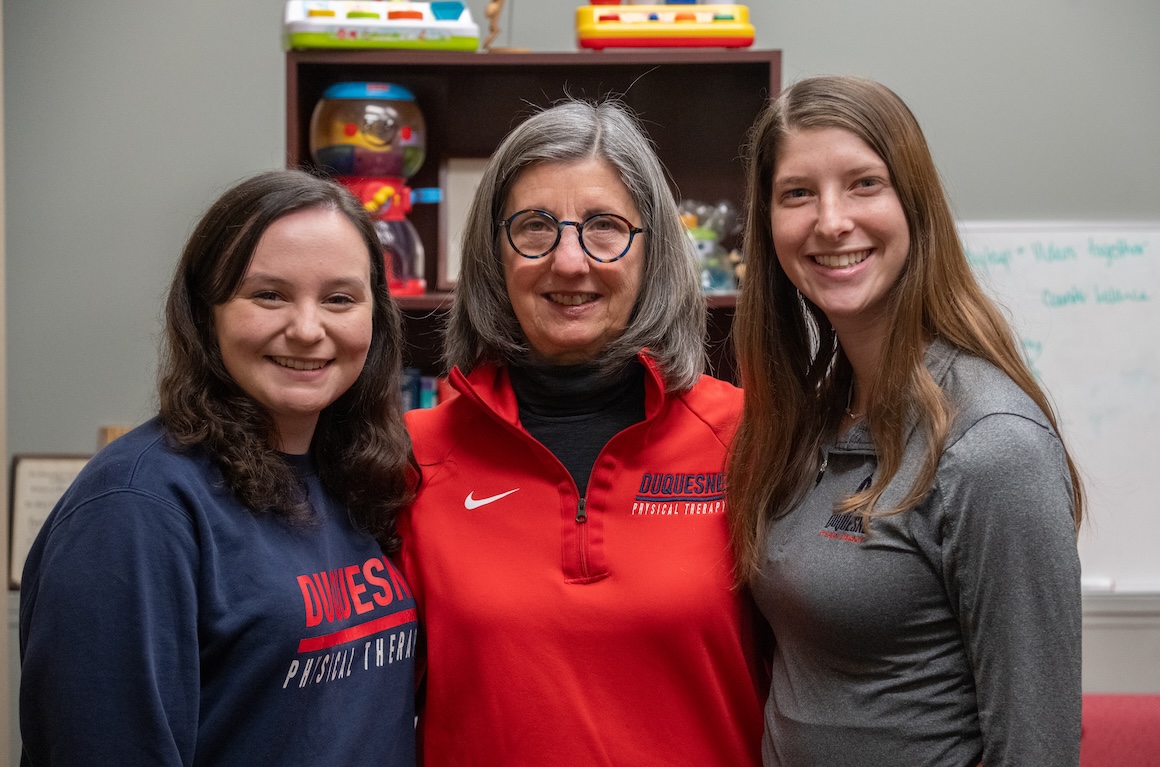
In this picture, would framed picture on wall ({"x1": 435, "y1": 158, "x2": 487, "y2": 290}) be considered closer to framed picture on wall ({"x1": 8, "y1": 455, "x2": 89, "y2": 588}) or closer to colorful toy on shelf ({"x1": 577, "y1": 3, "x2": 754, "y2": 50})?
colorful toy on shelf ({"x1": 577, "y1": 3, "x2": 754, "y2": 50})

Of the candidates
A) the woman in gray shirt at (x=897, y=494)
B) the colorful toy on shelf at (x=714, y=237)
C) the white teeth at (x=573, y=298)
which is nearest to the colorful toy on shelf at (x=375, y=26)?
the colorful toy on shelf at (x=714, y=237)

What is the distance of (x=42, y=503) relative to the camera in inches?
119

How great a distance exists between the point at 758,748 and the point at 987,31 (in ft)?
7.50

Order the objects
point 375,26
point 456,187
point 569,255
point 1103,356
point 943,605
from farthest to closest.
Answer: point 1103,356 < point 456,187 < point 375,26 < point 569,255 < point 943,605

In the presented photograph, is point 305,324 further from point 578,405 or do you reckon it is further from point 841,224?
point 841,224

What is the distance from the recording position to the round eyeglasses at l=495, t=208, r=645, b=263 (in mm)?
1626

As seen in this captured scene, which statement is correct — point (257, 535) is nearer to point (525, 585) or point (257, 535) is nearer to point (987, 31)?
point (525, 585)

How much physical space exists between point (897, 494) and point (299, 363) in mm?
787

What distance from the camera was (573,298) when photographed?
5.41ft

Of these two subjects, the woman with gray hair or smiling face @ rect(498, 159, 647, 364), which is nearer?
the woman with gray hair

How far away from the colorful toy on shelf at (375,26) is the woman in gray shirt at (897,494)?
44.4 inches

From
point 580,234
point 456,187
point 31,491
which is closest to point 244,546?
point 580,234

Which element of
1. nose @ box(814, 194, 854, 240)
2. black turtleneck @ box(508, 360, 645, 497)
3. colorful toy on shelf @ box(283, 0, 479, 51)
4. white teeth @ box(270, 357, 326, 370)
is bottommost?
black turtleneck @ box(508, 360, 645, 497)

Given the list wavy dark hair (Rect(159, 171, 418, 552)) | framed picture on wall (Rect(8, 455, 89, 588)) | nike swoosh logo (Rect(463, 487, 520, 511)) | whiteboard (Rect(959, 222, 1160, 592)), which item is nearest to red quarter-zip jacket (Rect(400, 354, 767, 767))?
nike swoosh logo (Rect(463, 487, 520, 511))
